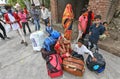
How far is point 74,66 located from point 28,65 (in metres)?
1.49

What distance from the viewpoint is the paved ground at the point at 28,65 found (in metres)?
3.02

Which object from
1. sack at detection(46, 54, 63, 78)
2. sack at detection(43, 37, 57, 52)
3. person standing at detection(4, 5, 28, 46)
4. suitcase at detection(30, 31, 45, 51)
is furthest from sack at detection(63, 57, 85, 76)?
person standing at detection(4, 5, 28, 46)

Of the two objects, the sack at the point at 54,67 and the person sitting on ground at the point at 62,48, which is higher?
the person sitting on ground at the point at 62,48

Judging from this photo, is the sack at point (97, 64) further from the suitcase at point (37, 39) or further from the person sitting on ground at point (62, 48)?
the suitcase at point (37, 39)

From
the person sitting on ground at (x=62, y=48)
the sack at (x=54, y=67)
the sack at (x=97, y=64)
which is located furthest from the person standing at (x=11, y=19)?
the sack at (x=97, y=64)

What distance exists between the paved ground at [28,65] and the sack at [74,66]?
174 mm

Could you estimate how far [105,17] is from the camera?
405cm

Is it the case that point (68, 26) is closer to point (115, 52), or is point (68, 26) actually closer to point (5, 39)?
point (115, 52)

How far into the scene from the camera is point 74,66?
9.19ft

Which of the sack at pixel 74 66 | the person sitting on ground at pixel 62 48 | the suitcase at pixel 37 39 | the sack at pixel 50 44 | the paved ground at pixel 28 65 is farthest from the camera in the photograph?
the suitcase at pixel 37 39

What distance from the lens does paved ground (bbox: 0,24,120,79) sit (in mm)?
3020

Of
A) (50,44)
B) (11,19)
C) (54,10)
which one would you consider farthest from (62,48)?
(54,10)

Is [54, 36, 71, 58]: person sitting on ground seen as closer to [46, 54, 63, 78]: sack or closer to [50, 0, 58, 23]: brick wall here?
[46, 54, 63, 78]: sack

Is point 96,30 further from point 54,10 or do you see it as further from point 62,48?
point 54,10
